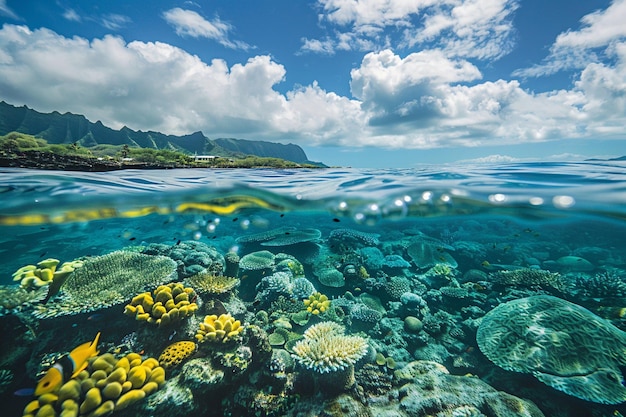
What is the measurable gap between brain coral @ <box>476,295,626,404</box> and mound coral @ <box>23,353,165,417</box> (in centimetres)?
819

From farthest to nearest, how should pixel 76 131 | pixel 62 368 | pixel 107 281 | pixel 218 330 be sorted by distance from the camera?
1. pixel 76 131
2. pixel 107 281
3. pixel 218 330
4. pixel 62 368

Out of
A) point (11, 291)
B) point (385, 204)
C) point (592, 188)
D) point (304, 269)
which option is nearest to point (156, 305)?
point (11, 291)

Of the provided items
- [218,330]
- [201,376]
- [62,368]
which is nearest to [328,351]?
[218,330]

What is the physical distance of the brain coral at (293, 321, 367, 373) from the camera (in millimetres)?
5809

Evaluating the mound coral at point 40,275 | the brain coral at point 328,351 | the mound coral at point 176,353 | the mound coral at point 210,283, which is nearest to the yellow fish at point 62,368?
the mound coral at point 176,353

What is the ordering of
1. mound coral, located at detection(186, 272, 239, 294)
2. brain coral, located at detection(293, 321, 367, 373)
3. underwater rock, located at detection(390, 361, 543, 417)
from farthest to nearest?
1. mound coral, located at detection(186, 272, 239, 294)
2. brain coral, located at detection(293, 321, 367, 373)
3. underwater rock, located at detection(390, 361, 543, 417)

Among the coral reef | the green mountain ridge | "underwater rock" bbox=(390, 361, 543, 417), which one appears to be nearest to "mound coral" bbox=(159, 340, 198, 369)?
the coral reef

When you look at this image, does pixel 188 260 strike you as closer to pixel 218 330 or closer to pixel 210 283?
pixel 210 283

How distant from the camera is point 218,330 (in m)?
5.69

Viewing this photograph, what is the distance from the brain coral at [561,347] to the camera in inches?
225

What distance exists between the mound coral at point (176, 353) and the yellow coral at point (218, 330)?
0.24 meters

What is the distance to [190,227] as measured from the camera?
68.3 feet

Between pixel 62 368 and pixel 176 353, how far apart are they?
1823 mm

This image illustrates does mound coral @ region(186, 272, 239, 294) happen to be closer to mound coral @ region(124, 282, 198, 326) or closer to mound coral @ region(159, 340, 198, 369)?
mound coral @ region(124, 282, 198, 326)
